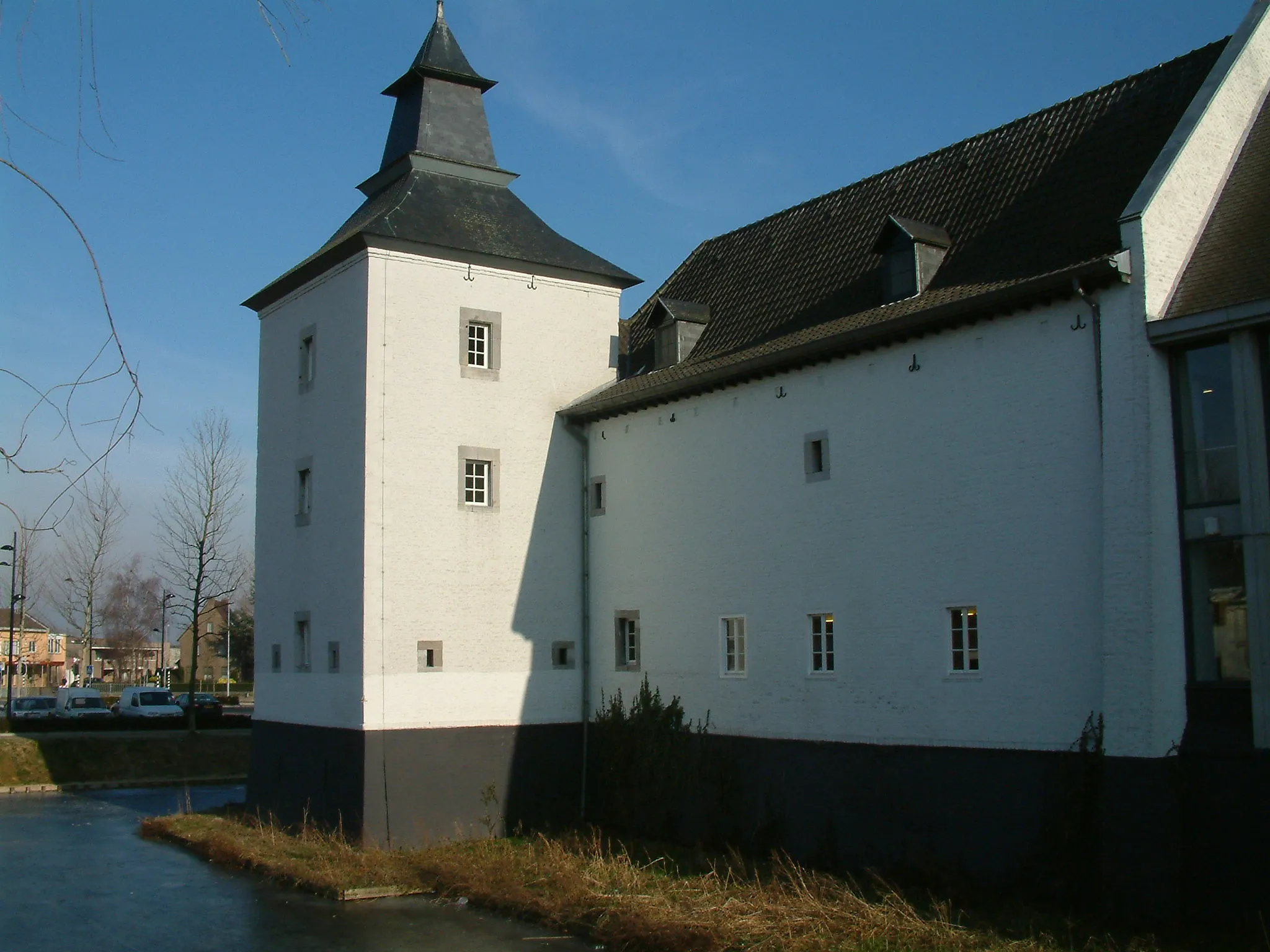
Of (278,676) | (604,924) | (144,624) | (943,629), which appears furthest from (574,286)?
(144,624)

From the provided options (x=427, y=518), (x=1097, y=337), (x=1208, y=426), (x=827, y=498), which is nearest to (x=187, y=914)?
(x=427, y=518)

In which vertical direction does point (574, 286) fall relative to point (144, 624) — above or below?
above

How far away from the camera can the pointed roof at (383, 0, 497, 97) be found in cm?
2425

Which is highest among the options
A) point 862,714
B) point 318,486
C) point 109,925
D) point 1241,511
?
point 318,486

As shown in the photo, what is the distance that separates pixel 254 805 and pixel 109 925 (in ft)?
25.5

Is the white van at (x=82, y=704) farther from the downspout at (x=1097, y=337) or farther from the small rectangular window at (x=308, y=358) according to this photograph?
the downspout at (x=1097, y=337)

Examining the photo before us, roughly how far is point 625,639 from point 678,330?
5.54 metres

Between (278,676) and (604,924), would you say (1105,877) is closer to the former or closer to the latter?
(604,924)

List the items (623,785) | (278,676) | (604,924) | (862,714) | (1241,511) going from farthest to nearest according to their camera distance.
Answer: (278,676), (623,785), (862,714), (604,924), (1241,511)

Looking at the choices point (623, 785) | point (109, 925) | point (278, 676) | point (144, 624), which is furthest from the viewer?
point (144, 624)

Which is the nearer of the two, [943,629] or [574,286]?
[943,629]

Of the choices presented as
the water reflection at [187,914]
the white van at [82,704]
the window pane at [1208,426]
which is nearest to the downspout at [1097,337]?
the window pane at [1208,426]

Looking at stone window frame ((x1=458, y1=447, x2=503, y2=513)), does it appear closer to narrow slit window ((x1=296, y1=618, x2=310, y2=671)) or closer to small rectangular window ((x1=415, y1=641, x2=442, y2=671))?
small rectangular window ((x1=415, y1=641, x2=442, y2=671))

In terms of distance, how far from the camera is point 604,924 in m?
13.8
